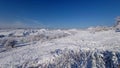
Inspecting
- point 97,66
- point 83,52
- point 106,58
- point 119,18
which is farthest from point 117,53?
point 119,18

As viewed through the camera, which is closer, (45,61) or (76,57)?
(45,61)

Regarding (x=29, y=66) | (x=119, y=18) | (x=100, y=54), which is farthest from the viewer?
(x=119, y=18)

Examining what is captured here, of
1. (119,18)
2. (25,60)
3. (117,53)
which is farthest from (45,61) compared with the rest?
(119,18)

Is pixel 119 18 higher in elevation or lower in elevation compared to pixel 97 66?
higher

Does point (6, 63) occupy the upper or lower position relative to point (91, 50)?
lower

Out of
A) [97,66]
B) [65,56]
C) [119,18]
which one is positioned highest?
[119,18]

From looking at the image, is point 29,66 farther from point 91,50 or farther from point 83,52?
point 91,50

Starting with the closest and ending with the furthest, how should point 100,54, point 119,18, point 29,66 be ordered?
1. point 29,66
2. point 100,54
3. point 119,18

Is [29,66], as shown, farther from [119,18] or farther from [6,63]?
[119,18]

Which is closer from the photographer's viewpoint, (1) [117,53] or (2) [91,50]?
(1) [117,53]
